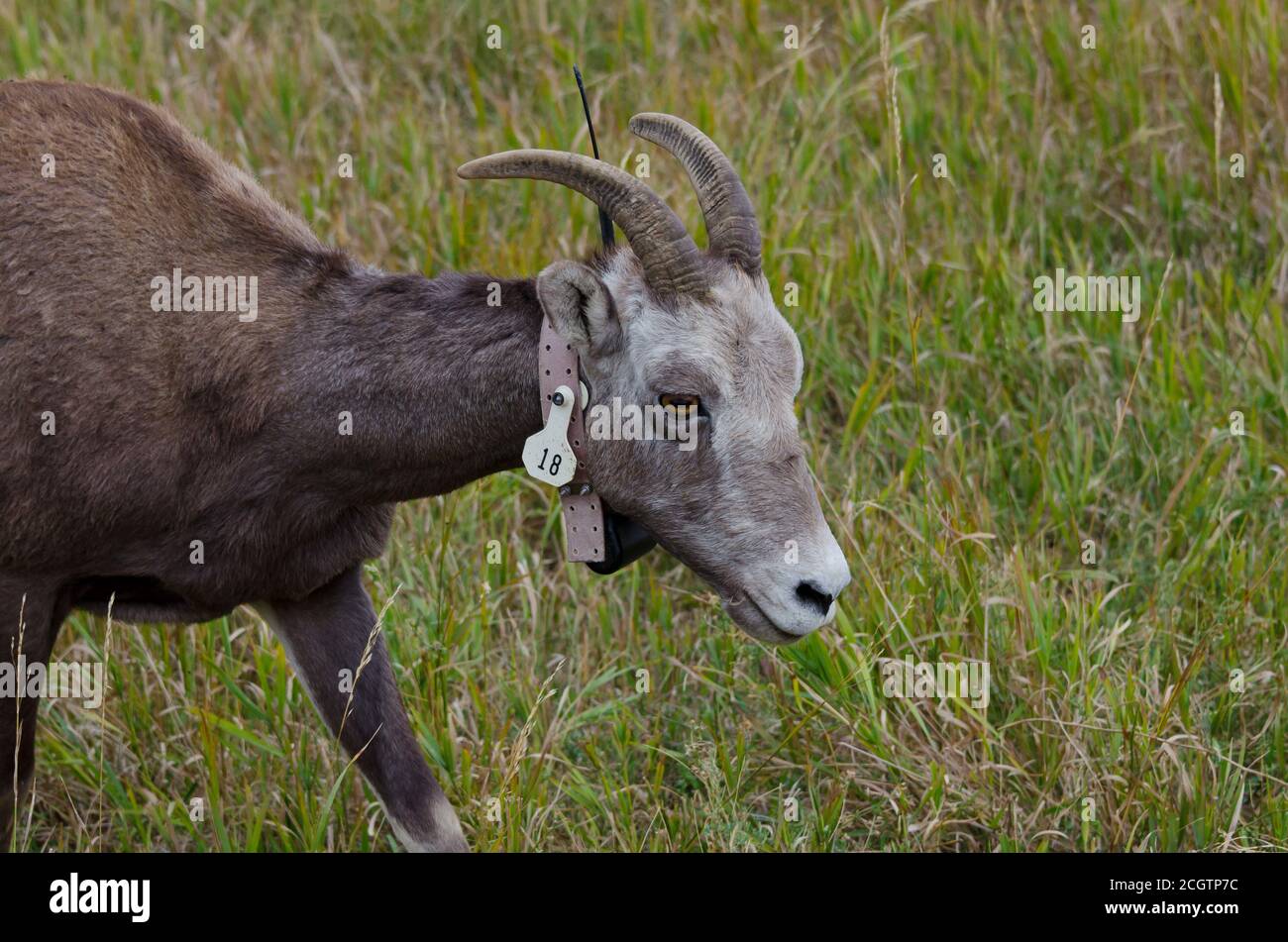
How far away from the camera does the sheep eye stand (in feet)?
12.5

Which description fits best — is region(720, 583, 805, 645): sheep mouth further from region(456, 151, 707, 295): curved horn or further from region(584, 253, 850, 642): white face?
region(456, 151, 707, 295): curved horn

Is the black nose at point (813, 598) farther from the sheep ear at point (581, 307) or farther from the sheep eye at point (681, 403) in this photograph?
the sheep ear at point (581, 307)

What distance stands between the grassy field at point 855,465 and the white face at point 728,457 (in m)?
0.62

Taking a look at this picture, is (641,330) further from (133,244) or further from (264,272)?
(133,244)

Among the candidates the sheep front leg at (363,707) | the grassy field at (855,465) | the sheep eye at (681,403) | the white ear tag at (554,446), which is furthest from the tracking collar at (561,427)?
the sheep front leg at (363,707)

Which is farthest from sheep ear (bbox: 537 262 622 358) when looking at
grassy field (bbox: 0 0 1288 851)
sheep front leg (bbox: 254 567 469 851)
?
sheep front leg (bbox: 254 567 469 851)

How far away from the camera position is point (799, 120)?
23.4ft

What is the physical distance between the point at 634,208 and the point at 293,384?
921 millimetres

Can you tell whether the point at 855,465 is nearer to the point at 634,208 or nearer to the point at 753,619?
the point at 753,619

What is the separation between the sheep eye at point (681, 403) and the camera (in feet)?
12.5

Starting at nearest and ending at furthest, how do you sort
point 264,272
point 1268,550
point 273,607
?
point 264,272 → point 273,607 → point 1268,550

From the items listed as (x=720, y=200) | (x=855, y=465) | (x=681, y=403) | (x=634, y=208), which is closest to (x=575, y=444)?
(x=681, y=403)

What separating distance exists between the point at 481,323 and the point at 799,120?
350 centimetres
